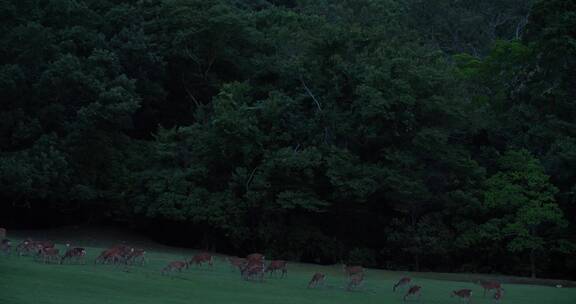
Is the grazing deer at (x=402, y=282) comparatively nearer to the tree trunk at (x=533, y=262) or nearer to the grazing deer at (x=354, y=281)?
the grazing deer at (x=354, y=281)

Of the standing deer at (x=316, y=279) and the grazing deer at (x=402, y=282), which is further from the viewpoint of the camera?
the grazing deer at (x=402, y=282)

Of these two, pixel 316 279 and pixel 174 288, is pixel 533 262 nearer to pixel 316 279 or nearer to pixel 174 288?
pixel 316 279

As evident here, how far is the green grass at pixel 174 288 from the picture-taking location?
2119 centimetres

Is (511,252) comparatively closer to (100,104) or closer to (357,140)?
(357,140)

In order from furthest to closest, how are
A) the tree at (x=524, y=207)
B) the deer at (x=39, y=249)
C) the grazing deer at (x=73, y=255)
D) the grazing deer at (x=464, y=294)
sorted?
the tree at (x=524, y=207)
the deer at (x=39, y=249)
the grazing deer at (x=73, y=255)
the grazing deer at (x=464, y=294)

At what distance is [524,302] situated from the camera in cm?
2838

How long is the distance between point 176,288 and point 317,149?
2234 centimetres

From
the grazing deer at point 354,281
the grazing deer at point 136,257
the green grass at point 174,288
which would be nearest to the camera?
the green grass at point 174,288

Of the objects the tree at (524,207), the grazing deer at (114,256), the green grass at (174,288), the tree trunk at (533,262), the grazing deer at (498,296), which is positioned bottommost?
the green grass at (174,288)

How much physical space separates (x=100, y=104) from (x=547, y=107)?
25158mm

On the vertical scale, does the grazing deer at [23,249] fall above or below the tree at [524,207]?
below

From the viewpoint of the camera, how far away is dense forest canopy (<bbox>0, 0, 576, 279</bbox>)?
4472 cm

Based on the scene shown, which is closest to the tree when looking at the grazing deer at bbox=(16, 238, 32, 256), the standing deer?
the standing deer

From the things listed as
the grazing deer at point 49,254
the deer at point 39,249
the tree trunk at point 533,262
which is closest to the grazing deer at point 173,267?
the grazing deer at point 49,254
